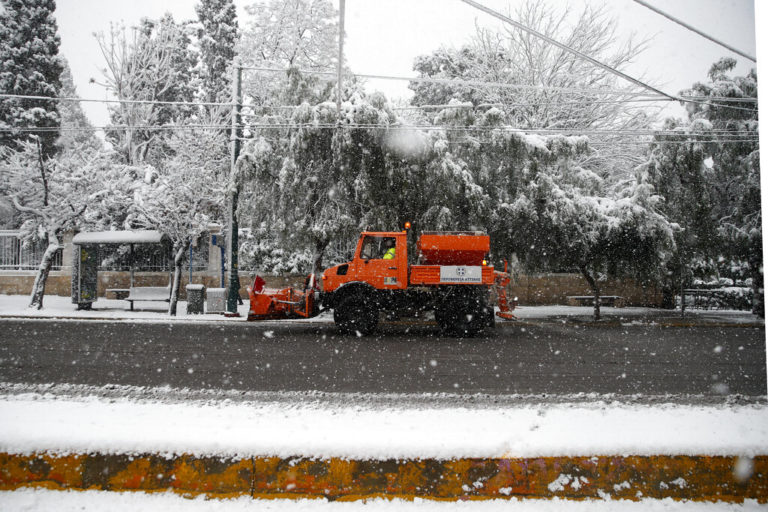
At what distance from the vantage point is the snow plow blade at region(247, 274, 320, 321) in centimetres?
1127

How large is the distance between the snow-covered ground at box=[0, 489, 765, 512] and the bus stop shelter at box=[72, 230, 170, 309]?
1457cm

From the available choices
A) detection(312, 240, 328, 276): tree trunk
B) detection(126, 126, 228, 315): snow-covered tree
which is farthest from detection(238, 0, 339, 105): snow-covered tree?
detection(312, 240, 328, 276): tree trunk

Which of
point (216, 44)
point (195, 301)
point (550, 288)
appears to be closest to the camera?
point (195, 301)

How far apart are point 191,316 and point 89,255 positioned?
16.6 feet

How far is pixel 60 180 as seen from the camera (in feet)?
53.9

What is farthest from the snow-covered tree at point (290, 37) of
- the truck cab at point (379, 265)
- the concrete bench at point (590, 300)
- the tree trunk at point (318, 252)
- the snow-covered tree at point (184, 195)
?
the concrete bench at point (590, 300)

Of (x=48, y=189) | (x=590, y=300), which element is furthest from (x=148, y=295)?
(x=590, y=300)

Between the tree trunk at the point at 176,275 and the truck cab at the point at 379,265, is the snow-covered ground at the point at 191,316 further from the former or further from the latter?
the truck cab at the point at 379,265

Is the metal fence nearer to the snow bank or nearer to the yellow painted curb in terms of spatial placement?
the snow bank

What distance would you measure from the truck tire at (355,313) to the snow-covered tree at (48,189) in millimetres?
9647

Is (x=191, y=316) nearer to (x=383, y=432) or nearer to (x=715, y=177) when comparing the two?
(x=383, y=432)

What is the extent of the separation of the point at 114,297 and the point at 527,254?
15170 mm

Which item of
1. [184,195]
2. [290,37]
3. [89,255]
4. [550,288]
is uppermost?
[290,37]

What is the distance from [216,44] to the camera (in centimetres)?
2089
